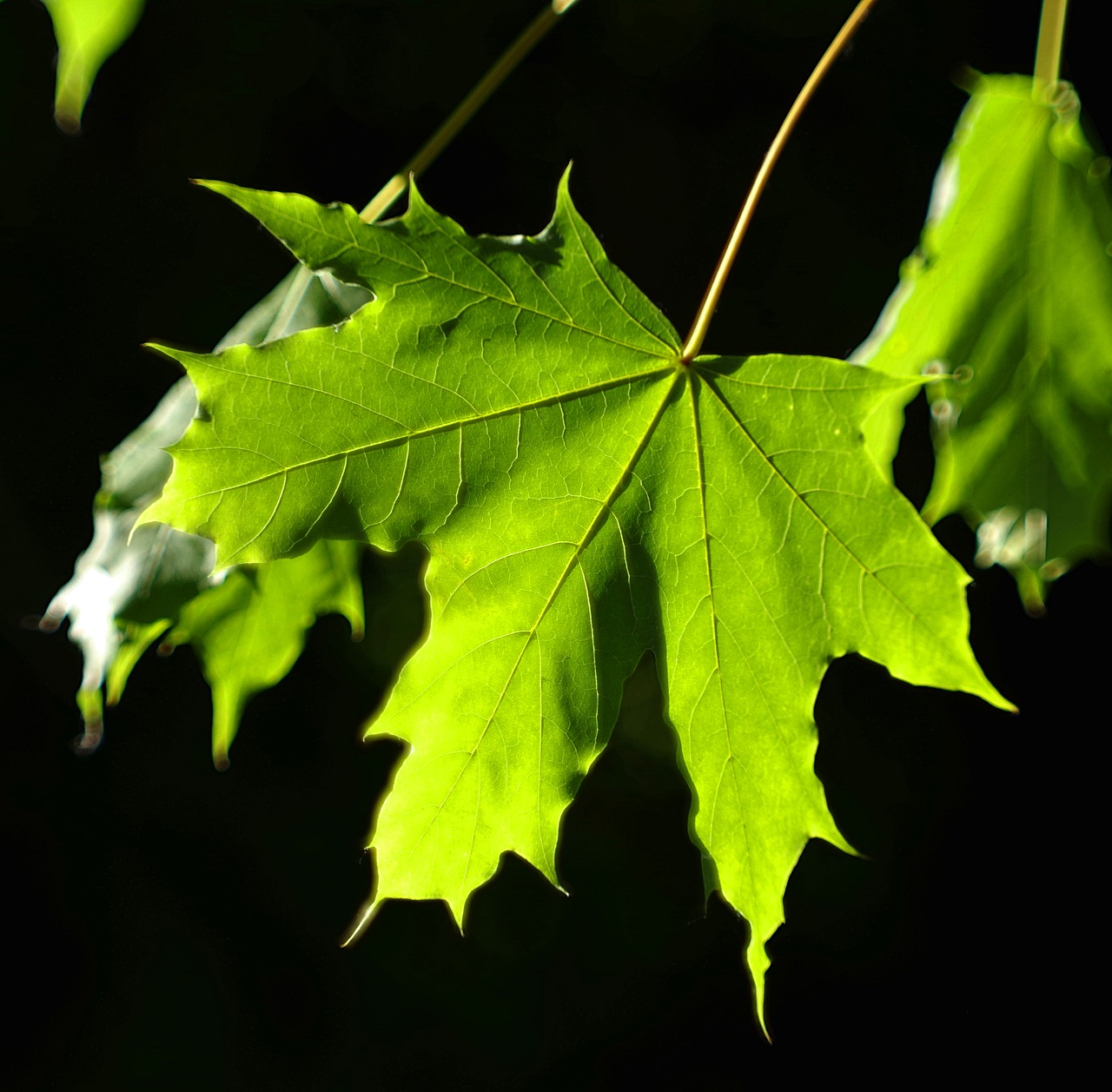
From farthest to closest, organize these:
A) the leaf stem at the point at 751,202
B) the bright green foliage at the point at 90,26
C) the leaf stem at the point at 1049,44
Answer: the leaf stem at the point at 1049,44, the leaf stem at the point at 751,202, the bright green foliage at the point at 90,26

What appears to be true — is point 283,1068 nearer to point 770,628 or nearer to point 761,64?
point 770,628

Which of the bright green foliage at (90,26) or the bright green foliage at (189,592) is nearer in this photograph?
the bright green foliage at (90,26)

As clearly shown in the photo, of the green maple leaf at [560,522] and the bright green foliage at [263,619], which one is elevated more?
the green maple leaf at [560,522]

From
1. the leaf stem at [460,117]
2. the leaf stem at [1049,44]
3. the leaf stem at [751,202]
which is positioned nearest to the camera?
the leaf stem at [751,202]

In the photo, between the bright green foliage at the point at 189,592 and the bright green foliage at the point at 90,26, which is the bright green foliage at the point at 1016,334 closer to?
the bright green foliage at the point at 189,592

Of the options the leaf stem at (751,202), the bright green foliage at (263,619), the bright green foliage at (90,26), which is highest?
the bright green foliage at (90,26)

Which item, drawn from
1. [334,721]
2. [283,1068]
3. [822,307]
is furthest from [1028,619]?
[283,1068]

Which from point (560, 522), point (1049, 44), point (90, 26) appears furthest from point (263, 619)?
point (1049, 44)

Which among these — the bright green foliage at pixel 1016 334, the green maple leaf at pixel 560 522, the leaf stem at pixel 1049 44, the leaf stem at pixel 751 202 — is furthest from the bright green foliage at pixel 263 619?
the leaf stem at pixel 1049 44
